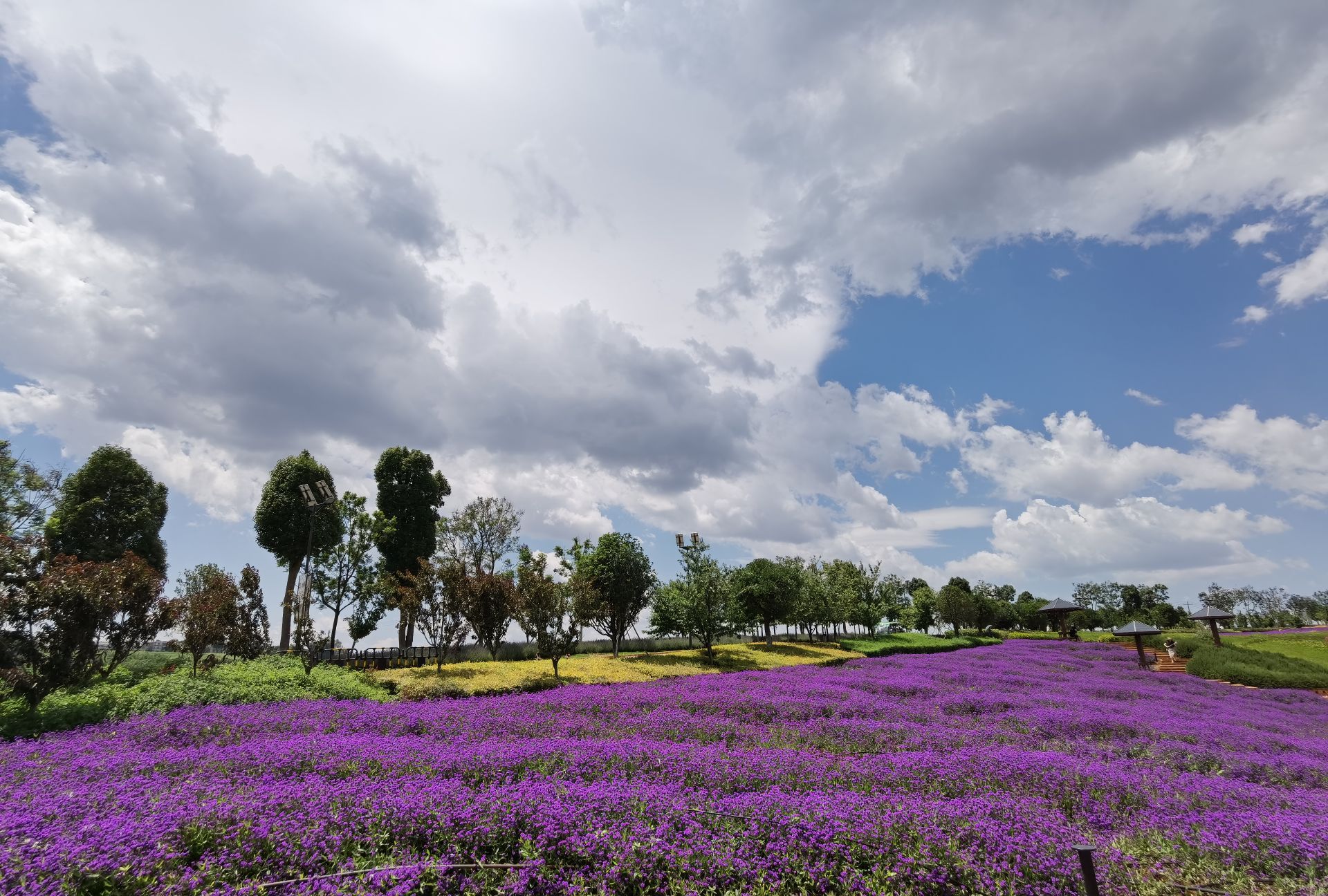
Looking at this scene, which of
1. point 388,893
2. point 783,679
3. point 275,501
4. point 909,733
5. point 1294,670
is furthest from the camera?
point 275,501

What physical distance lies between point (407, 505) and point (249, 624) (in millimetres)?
20385

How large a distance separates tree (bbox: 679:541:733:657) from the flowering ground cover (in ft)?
50.0

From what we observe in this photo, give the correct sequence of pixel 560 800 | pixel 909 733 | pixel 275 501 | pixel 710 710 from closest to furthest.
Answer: pixel 560 800
pixel 909 733
pixel 710 710
pixel 275 501

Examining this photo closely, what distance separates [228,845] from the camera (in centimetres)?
576

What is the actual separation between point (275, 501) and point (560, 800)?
41.1m

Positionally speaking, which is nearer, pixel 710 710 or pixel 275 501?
pixel 710 710

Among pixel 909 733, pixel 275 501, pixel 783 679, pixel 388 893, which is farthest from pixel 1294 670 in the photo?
pixel 275 501

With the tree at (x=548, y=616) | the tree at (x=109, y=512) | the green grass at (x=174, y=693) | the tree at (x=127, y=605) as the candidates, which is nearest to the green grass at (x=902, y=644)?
the tree at (x=548, y=616)

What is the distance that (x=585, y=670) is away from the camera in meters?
25.1

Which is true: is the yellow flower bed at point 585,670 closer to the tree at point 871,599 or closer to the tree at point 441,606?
the tree at point 441,606

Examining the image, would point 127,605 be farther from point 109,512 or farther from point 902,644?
point 902,644

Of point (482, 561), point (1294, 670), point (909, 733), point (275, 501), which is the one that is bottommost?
point (1294, 670)

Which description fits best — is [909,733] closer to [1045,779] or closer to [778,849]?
[1045,779]

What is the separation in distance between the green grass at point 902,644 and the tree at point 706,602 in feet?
39.9
